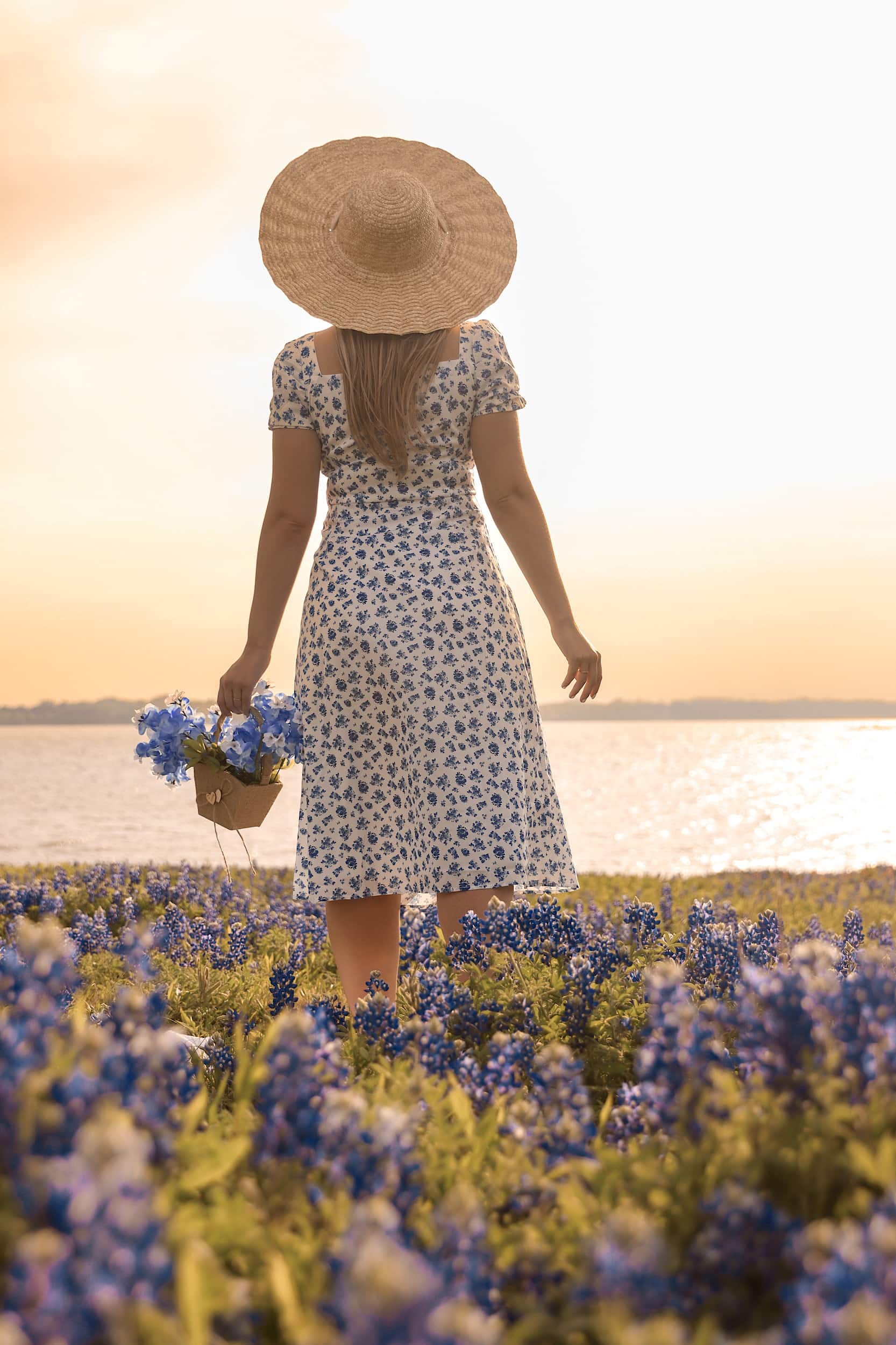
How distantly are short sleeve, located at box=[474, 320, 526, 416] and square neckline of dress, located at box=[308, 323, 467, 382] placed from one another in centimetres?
7

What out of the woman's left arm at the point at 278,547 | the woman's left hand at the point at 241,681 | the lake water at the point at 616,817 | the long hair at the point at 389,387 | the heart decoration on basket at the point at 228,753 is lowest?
the lake water at the point at 616,817

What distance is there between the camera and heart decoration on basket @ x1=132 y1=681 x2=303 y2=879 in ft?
15.9

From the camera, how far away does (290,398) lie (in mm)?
4742

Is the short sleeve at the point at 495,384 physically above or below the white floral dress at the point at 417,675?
above

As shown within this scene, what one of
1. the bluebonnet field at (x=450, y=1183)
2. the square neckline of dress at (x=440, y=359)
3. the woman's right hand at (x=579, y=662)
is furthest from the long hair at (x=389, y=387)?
the bluebonnet field at (x=450, y=1183)

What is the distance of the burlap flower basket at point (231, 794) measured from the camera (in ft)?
16.2

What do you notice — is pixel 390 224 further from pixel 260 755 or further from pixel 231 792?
pixel 231 792

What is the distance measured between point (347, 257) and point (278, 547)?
1296 millimetres

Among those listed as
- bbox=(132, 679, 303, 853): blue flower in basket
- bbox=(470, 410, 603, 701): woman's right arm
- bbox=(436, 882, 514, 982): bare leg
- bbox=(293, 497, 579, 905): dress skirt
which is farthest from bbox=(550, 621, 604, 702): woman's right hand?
bbox=(132, 679, 303, 853): blue flower in basket

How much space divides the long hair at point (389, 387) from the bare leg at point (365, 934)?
179cm

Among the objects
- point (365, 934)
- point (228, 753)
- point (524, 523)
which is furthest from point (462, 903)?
point (524, 523)

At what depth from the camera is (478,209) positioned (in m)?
5.16

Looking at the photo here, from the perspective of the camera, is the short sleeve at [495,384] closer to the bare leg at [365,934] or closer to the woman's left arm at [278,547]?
the woman's left arm at [278,547]

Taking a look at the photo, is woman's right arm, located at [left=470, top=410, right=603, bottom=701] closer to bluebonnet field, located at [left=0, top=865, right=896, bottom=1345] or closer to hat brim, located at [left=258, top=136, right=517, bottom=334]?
Answer: hat brim, located at [left=258, top=136, right=517, bottom=334]
